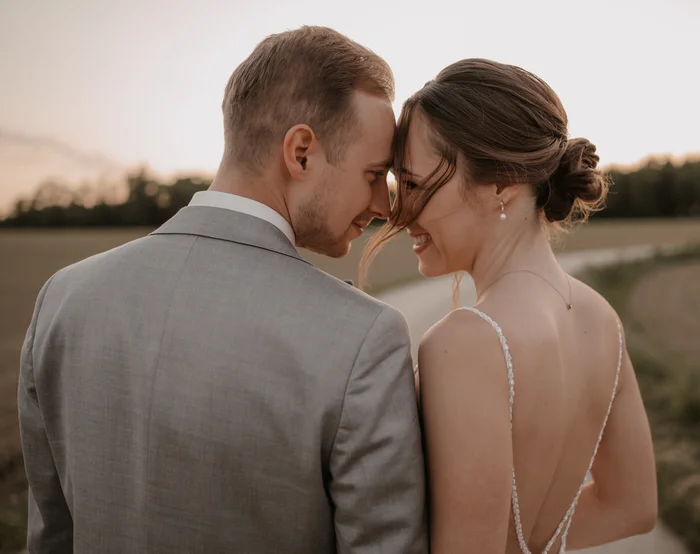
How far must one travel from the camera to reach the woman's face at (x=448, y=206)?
2.28 meters

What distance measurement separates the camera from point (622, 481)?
258cm

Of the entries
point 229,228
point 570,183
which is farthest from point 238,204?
point 570,183

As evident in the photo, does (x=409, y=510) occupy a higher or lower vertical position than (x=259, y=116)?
lower

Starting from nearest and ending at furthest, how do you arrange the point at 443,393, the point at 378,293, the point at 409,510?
the point at 409,510, the point at 443,393, the point at 378,293

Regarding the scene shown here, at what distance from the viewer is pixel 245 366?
1619 millimetres

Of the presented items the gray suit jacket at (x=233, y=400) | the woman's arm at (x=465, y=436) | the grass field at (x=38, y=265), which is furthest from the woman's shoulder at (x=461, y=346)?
the grass field at (x=38, y=265)

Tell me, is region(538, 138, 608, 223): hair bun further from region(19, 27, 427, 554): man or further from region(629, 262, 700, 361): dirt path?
region(629, 262, 700, 361): dirt path

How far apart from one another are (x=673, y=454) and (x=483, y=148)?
452cm

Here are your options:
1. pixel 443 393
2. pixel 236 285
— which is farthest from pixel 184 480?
pixel 443 393

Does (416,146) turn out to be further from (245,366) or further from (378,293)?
(378,293)

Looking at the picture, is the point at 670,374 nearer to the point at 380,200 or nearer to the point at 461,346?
the point at 380,200

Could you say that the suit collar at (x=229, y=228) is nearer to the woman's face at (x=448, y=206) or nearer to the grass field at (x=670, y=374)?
the woman's face at (x=448, y=206)

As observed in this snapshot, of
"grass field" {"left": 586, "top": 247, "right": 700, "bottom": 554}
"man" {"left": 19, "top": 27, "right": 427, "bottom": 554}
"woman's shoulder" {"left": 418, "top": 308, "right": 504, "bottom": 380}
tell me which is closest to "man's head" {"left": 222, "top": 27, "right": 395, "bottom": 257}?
"man" {"left": 19, "top": 27, "right": 427, "bottom": 554}

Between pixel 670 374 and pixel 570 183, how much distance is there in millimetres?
7468
